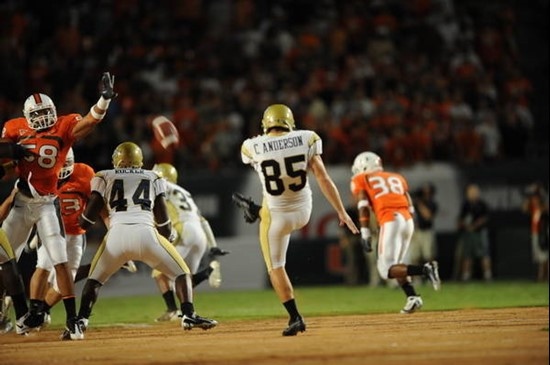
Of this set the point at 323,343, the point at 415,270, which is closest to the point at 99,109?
the point at 323,343

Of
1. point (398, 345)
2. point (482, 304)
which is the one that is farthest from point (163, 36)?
point (398, 345)

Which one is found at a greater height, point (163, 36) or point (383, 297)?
point (163, 36)

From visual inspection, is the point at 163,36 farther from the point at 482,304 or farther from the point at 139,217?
the point at 139,217

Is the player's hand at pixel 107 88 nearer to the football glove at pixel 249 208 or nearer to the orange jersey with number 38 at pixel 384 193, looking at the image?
the football glove at pixel 249 208

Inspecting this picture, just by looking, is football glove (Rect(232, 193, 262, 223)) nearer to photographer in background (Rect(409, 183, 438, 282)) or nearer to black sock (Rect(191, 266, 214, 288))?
black sock (Rect(191, 266, 214, 288))

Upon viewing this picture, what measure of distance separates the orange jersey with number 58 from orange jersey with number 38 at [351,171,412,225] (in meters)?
3.92

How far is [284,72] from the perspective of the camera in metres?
22.9

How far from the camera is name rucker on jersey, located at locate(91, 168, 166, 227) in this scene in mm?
10602

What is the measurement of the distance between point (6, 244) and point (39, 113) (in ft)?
5.07

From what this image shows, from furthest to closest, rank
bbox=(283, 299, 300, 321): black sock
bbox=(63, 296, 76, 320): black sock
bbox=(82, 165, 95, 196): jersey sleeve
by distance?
bbox=(82, 165, 95, 196): jersey sleeve → bbox=(63, 296, 76, 320): black sock → bbox=(283, 299, 300, 321): black sock

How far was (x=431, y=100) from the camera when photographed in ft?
73.8

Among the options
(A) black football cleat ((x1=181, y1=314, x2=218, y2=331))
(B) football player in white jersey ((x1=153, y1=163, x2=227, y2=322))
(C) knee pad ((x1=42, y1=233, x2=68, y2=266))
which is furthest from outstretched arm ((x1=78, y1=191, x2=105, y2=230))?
(B) football player in white jersey ((x1=153, y1=163, x2=227, y2=322))

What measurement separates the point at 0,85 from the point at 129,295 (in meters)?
5.22

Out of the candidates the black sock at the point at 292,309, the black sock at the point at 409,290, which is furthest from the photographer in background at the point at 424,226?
the black sock at the point at 292,309
